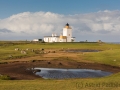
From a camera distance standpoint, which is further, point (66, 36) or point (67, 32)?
point (66, 36)

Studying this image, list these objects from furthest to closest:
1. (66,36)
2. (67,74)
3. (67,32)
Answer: (66,36) → (67,32) → (67,74)

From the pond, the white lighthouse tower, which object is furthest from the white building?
the pond

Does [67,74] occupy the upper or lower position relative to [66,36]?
lower

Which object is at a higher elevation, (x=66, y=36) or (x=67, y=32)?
(x=67, y=32)

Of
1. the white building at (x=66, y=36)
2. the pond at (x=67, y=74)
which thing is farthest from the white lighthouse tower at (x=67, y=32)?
the pond at (x=67, y=74)

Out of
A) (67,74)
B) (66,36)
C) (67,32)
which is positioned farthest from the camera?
(66,36)

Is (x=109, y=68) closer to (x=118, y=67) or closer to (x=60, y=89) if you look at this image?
(x=118, y=67)

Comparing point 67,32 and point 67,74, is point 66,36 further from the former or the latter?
point 67,74

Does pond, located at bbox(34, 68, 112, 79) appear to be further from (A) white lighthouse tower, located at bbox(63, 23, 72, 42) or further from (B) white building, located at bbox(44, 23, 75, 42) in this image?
(A) white lighthouse tower, located at bbox(63, 23, 72, 42)

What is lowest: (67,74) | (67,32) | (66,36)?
(67,74)

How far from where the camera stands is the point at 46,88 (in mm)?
22391

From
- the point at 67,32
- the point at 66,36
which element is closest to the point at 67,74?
the point at 67,32

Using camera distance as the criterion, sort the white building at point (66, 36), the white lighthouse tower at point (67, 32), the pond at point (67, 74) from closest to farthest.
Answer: the pond at point (67, 74), the white building at point (66, 36), the white lighthouse tower at point (67, 32)

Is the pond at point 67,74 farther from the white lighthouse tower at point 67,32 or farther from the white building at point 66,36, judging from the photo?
the white lighthouse tower at point 67,32
